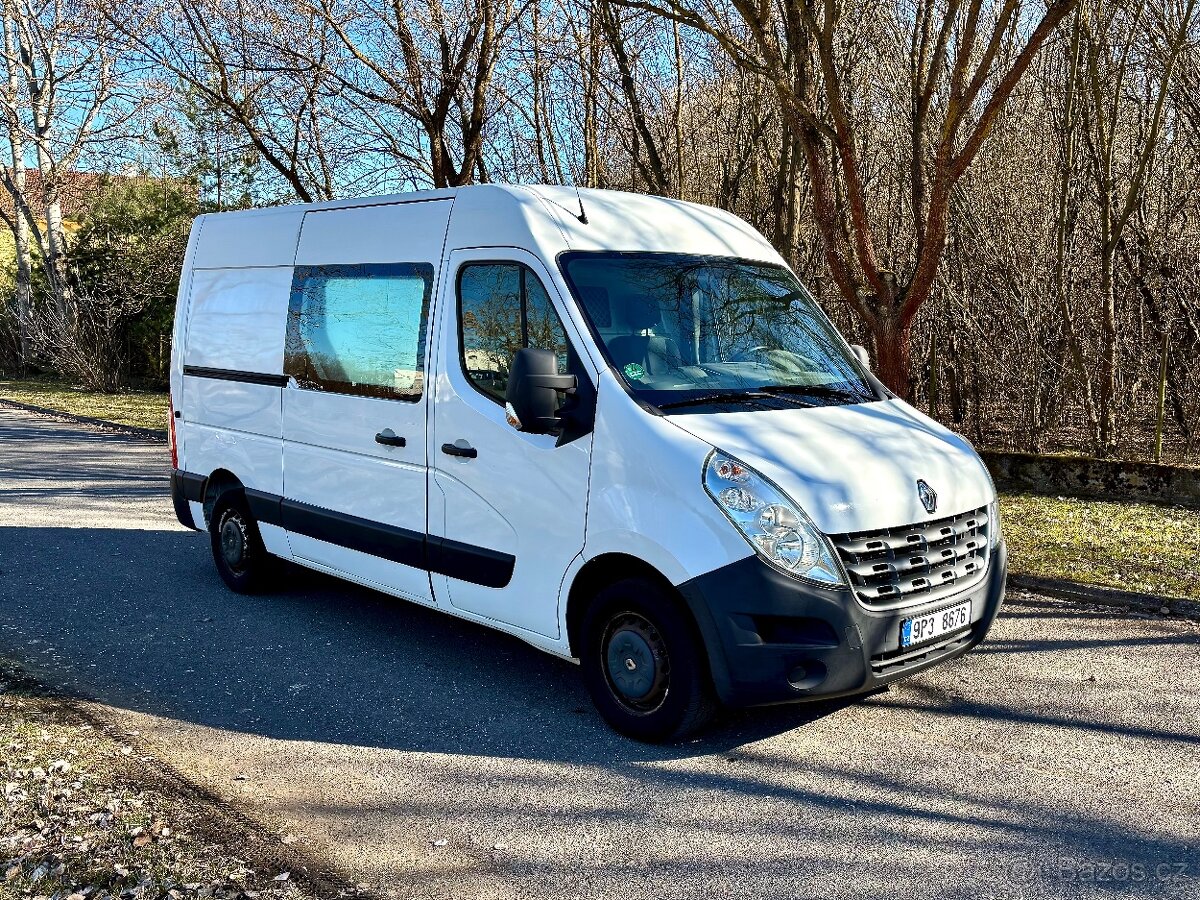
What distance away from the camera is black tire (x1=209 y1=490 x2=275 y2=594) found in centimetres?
717

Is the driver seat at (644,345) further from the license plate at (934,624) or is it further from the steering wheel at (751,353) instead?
the license plate at (934,624)

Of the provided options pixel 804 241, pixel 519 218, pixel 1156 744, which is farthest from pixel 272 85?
pixel 1156 744

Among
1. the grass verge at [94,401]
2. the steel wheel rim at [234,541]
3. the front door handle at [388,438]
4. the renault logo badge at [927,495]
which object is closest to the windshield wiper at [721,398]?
the renault logo badge at [927,495]

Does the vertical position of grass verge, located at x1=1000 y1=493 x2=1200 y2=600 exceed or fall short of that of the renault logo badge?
it falls short

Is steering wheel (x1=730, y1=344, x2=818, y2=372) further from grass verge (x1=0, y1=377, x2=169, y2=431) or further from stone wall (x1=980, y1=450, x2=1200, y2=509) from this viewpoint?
grass verge (x1=0, y1=377, x2=169, y2=431)

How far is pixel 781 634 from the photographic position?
428cm

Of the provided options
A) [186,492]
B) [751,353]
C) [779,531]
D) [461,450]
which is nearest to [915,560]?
[779,531]

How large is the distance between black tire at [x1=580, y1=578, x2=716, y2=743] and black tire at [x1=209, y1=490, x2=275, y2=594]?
3.17 meters

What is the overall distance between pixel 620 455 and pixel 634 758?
1263mm

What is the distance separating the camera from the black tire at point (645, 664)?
14.5 feet

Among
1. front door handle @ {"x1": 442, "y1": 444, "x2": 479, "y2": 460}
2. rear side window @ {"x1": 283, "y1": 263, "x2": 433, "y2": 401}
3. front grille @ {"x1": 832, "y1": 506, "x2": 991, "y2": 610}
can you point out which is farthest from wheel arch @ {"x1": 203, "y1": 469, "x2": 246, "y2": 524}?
front grille @ {"x1": 832, "y1": 506, "x2": 991, "y2": 610}

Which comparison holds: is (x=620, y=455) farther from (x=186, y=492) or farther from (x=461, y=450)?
(x=186, y=492)

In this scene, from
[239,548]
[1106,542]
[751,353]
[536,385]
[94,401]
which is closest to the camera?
[536,385]

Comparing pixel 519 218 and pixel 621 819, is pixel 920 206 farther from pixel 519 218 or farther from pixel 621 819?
pixel 621 819
